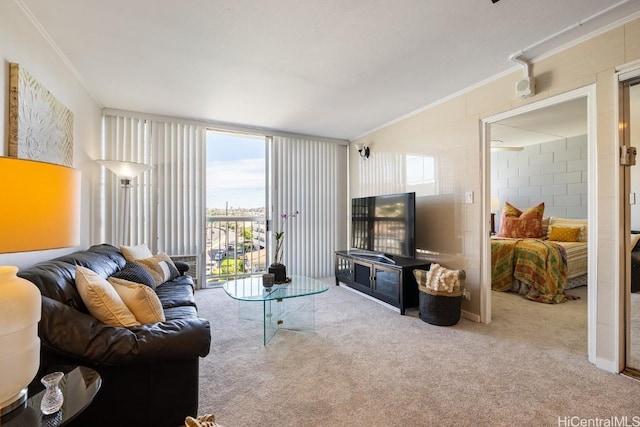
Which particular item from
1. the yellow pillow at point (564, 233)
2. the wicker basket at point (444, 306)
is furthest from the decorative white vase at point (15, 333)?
the yellow pillow at point (564, 233)

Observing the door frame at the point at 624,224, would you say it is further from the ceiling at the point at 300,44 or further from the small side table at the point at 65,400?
the small side table at the point at 65,400

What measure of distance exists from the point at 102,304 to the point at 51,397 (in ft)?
1.73

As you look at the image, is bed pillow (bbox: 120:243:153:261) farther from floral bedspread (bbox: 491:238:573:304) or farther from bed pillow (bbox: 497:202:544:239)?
bed pillow (bbox: 497:202:544:239)

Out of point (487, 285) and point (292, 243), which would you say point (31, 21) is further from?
point (487, 285)

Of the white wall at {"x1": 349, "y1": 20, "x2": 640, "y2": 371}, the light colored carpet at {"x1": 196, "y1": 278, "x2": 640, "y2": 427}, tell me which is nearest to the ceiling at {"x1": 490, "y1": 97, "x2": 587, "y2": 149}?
the white wall at {"x1": 349, "y1": 20, "x2": 640, "y2": 371}

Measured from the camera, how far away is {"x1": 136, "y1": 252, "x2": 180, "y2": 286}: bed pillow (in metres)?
2.70

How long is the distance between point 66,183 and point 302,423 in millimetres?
1472

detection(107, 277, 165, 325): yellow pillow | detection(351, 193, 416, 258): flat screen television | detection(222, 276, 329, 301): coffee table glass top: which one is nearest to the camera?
detection(107, 277, 165, 325): yellow pillow

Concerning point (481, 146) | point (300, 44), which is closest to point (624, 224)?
point (481, 146)

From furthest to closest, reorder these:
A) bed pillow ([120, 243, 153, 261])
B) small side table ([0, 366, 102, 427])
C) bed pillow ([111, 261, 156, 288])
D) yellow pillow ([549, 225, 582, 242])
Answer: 1. yellow pillow ([549, 225, 582, 242])
2. bed pillow ([120, 243, 153, 261])
3. bed pillow ([111, 261, 156, 288])
4. small side table ([0, 366, 102, 427])

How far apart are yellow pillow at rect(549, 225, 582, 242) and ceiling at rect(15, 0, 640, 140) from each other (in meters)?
3.06

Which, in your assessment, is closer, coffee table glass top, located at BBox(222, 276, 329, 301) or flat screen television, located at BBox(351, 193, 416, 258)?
coffee table glass top, located at BBox(222, 276, 329, 301)

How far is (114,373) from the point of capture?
1293 mm

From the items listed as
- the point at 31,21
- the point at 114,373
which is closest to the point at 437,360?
the point at 114,373
